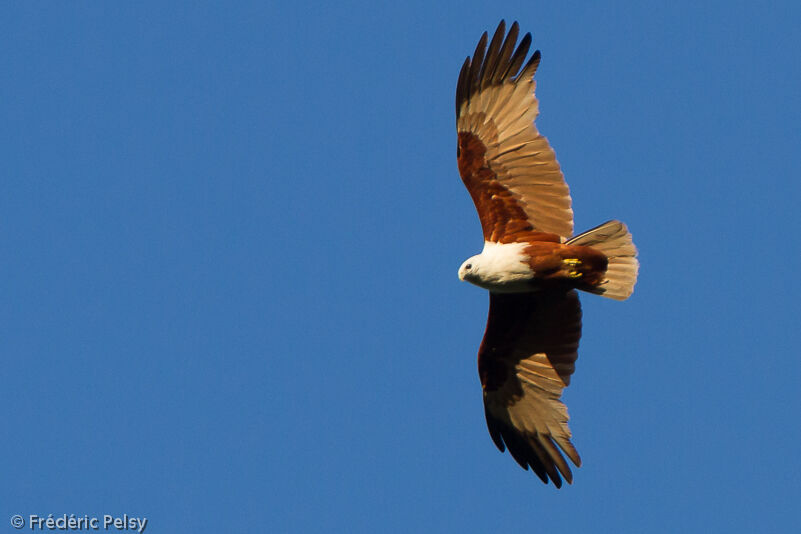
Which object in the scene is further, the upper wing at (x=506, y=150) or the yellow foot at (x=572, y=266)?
the upper wing at (x=506, y=150)

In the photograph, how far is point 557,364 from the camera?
10.7m

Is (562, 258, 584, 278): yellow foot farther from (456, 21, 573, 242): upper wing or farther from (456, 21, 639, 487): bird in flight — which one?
(456, 21, 573, 242): upper wing

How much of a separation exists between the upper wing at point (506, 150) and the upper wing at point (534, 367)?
75cm

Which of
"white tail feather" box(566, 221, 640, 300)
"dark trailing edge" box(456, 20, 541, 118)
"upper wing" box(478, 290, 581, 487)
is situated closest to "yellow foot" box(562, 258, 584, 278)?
"white tail feather" box(566, 221, 640, 300)

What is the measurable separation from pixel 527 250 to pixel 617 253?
0.80 m

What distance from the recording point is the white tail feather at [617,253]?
999cm

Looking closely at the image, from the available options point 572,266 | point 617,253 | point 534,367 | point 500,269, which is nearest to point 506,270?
point 500,269

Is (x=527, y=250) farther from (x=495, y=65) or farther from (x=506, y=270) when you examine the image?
(x=495, y=65)

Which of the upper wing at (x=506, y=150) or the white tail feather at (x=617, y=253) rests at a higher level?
the upper wing at (x=506, y=150)

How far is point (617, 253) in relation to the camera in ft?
32.9

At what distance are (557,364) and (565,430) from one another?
628mm

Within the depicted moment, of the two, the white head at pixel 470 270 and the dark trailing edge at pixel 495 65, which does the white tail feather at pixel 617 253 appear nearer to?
the white head at pixel 470 270

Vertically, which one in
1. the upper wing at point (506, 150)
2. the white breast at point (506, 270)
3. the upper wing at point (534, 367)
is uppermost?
the upper wing at point (506, 150)

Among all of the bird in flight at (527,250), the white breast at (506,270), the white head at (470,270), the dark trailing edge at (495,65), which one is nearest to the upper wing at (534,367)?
the bird in flight at (527,250)
